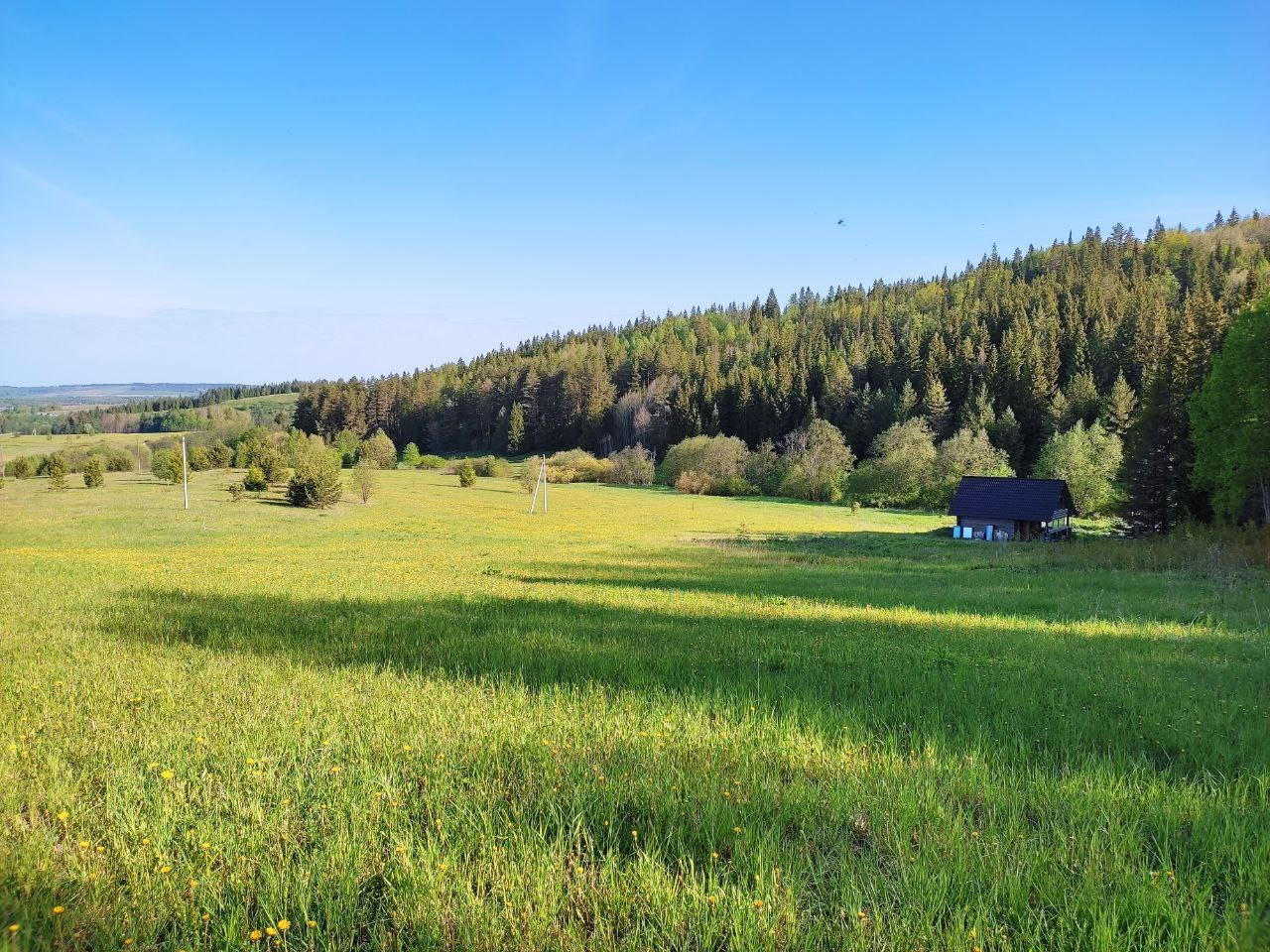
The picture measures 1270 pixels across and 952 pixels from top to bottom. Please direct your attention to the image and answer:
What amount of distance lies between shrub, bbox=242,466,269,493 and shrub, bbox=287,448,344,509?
5451 millimetres

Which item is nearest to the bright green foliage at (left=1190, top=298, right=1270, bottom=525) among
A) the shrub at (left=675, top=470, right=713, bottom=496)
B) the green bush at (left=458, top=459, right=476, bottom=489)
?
the shrub at (left=675, top=470, right=713, bottom=496)

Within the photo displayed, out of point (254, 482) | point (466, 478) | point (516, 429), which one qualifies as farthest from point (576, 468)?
point (254, 482)

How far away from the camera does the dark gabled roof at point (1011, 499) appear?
5434 centimetres

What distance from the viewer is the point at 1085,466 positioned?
3056 inches

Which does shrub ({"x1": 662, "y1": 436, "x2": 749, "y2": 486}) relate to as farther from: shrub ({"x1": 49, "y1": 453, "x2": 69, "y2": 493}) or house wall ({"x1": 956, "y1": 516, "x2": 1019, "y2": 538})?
shrub ({"x1": 49, "y1": 453, "x2": 69, "y2": 493})

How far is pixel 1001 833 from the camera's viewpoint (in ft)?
11.2

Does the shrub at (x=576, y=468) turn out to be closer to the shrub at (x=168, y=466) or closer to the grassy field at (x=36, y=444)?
the shrub at (x=168, y=466)

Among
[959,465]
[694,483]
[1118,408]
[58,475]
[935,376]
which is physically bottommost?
[694,483]

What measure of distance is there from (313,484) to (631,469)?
59.5 metres

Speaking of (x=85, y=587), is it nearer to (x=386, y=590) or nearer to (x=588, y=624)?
(x=386, y=590)

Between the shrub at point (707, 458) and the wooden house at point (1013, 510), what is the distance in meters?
46.7

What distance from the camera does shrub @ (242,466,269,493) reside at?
65500 mm

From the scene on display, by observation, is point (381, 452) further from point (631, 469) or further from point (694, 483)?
point (694, 483)

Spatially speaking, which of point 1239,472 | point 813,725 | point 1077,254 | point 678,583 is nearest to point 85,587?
point 678,583
